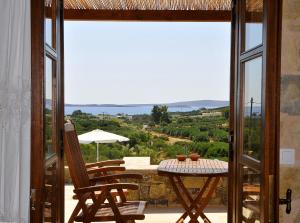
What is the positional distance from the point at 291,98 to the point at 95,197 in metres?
2.04

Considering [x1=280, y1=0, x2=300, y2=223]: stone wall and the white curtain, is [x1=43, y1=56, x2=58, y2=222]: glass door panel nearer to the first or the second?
the white curtain

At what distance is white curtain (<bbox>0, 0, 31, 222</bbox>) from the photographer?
2.17 meters

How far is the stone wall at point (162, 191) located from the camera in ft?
17.9

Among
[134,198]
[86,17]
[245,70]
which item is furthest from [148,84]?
[245,70]

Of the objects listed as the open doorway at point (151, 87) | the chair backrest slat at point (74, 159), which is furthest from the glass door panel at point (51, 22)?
the open doorway at point (151, 87)

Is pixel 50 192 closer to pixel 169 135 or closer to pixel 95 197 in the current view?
pixel 95 197

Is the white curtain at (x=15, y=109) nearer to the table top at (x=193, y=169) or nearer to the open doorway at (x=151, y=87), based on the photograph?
the table top at (x=193, y=169)

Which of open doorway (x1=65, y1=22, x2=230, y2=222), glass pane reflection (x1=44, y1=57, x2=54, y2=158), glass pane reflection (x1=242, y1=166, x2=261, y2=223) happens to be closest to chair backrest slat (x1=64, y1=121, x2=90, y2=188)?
glass pane reflection (x1=44, y1=57, x2=54, y2=158)

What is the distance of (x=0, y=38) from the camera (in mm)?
2189

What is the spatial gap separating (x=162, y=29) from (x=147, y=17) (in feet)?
10.4

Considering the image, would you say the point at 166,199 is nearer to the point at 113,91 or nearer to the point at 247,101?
the point at 113,91

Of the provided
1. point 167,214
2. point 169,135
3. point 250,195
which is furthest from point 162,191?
point 250,195

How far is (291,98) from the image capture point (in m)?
2.78

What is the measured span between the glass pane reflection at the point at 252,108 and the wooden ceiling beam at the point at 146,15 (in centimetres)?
185
